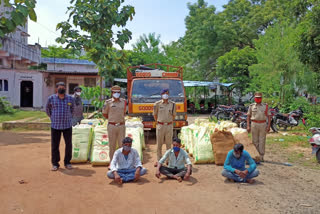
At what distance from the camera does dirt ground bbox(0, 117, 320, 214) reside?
13.6 feet

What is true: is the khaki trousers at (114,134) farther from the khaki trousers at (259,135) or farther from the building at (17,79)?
the building at (17,79)

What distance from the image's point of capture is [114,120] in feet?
20.5

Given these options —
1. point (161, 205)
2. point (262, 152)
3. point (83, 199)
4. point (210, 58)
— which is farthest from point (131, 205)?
point (210, 58)

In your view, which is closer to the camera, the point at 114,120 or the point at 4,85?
the point at 114,120

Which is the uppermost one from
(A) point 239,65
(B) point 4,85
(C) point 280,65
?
(A) point 239,65

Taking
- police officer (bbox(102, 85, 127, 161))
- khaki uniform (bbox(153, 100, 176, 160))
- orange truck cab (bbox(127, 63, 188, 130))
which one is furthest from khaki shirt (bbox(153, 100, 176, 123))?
orange truck cab (bbox(127, 63, 188, 130))

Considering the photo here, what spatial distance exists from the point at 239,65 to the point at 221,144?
16.3m

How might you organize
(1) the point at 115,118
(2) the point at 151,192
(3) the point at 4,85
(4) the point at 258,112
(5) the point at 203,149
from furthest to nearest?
(3) the point at 4,85 → (4) the point at 258,112 → (5) the point at 203,149 → (1) the point at 115,118 → (2) the point at 151,192

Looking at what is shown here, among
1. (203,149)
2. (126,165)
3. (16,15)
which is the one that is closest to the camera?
(16,15)

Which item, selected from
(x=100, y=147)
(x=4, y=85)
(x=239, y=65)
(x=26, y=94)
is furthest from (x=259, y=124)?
(x=26, y=94)

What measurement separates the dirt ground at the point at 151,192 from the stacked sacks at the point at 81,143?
0.97ft

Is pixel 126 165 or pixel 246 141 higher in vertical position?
pixel 246 141

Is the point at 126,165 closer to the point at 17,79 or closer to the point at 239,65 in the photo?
the point at 239,65

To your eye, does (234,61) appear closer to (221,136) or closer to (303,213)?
(221,136)
